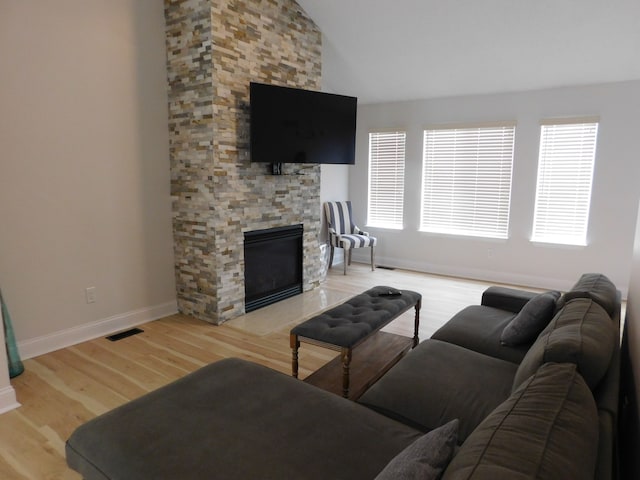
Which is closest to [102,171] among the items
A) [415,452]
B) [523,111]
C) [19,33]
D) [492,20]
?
[19,33]

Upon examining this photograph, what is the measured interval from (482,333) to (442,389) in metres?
0.81

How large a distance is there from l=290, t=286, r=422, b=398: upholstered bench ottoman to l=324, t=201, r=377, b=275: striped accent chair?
2.45m

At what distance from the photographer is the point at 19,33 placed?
287 cm

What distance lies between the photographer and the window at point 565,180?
4.71 meters

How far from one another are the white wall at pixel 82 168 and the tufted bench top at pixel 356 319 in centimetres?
195

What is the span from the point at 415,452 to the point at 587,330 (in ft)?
3.11

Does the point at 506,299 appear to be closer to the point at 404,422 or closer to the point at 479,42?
the point at 404,422

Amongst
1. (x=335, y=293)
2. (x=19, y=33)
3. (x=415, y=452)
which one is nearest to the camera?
(x=415, y=452)

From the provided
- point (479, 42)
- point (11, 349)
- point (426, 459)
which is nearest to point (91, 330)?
point (11, 349)

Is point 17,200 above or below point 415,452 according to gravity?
above

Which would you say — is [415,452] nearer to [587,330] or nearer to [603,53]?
[587,330]

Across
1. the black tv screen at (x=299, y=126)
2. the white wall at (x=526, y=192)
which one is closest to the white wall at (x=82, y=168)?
the black tv screen at (x=299, y=126)

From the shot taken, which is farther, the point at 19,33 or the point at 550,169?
the point at 550,169

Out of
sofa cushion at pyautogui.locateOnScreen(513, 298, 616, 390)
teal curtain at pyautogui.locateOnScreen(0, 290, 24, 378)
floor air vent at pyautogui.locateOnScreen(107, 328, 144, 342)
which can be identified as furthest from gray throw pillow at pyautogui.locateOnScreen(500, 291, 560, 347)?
teal curtain at pyautogui.locateOnScreen(0, 290, 24, 378)
